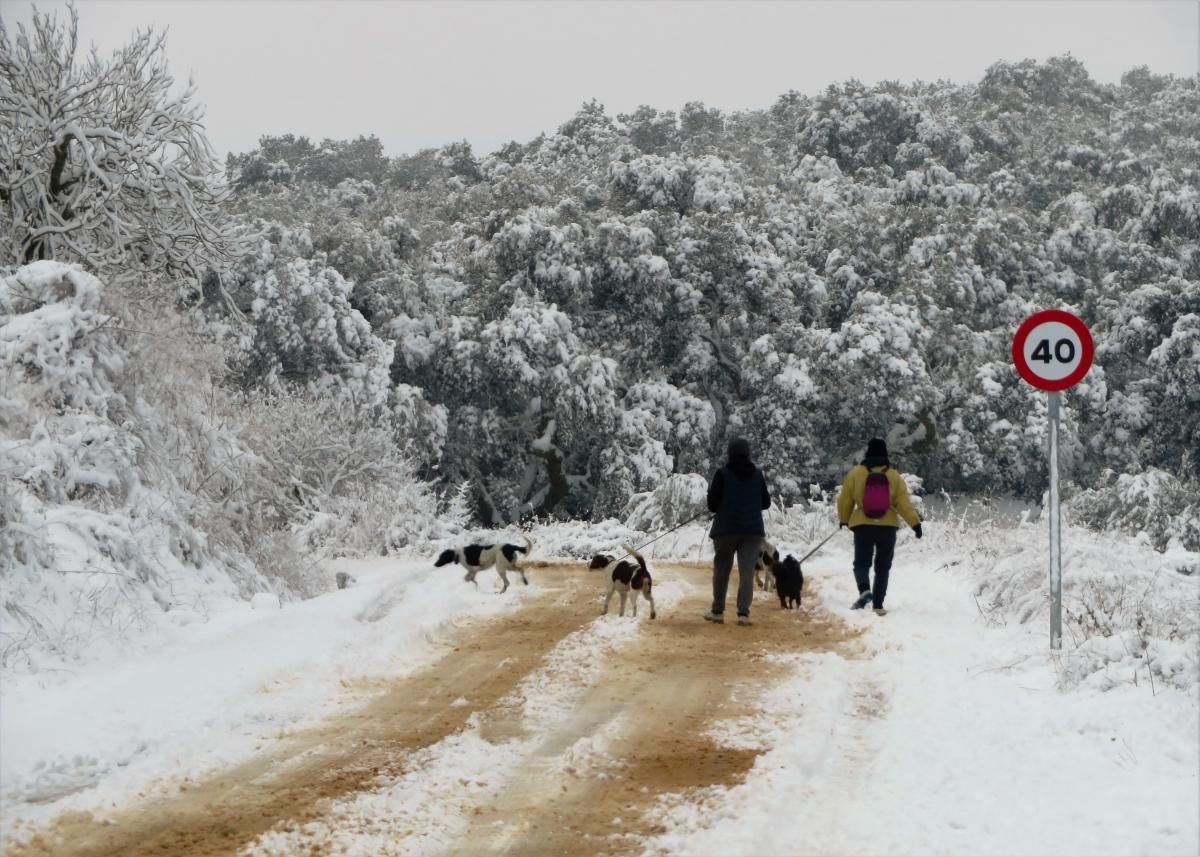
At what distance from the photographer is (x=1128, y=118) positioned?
61156 millimetres

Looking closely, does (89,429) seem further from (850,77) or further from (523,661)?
(850,77)

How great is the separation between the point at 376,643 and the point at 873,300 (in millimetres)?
26045

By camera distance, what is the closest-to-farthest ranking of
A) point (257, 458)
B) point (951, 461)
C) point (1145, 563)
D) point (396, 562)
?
point (1145, 563)
point (257, 458)
point (396, 562)
point (951, 461)

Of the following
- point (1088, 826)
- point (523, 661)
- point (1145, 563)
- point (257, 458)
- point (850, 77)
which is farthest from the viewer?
point (850, 77)

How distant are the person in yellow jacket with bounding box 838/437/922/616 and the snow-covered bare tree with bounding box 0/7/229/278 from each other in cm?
962

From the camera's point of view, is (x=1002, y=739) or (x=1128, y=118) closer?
(x=1002, y=739)

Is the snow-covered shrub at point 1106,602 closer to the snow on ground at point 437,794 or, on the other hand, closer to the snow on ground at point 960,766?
the snow on ground at point 960,766

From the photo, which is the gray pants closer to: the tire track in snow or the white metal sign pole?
the tire track in snow

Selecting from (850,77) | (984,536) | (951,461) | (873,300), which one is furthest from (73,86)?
(850,77)

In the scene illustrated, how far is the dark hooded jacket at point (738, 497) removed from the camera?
1206 centimetres

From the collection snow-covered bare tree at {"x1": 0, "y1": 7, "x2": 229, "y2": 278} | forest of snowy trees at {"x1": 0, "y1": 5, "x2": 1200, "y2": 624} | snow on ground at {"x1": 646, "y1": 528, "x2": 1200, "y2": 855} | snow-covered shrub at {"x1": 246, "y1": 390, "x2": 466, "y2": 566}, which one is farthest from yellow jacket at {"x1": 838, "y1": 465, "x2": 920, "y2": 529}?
snow-covered shrub at {"x1": 246, "y1": 390, "x2": 466, "y2": 566}

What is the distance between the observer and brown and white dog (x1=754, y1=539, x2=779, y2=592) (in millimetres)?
13986

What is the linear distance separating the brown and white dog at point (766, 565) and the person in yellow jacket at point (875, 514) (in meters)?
1.57

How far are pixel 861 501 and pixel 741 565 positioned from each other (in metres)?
1.36
